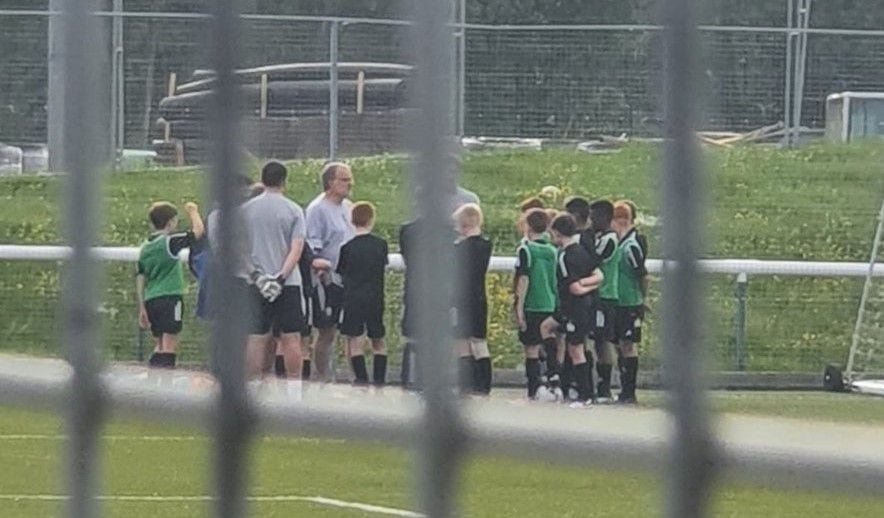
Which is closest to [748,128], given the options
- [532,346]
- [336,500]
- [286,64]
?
[286,64]

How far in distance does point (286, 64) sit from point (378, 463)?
0.25 m

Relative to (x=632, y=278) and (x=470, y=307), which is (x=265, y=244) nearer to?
(x=470, y=307)

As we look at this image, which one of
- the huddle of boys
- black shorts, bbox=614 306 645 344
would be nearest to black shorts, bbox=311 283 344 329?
the huddle of boys

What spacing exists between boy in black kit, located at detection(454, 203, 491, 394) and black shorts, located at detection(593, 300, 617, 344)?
7993mm

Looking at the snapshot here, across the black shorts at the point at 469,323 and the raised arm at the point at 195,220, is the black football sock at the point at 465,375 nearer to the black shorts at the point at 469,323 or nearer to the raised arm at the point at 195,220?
the black shorts at the point at 469,323

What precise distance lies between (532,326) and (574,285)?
1.86ft

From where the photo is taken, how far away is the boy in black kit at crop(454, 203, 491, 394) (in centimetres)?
109

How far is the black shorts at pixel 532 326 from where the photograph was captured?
1026cm

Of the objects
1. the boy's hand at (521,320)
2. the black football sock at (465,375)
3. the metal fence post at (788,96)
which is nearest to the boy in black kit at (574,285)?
the boy's hand at (521,320)

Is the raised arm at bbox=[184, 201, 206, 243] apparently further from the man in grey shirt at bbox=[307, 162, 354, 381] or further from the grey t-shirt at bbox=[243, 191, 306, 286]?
the man in grey shirt at bbox=[307, 162, 354, 381]

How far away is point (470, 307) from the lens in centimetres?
116

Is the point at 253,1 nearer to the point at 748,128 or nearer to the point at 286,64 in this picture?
the point at 286,64

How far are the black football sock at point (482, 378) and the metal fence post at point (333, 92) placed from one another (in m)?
0.19

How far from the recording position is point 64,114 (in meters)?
1.21
